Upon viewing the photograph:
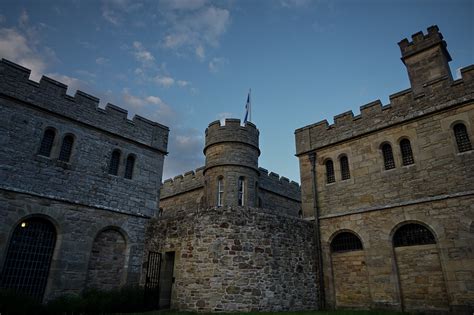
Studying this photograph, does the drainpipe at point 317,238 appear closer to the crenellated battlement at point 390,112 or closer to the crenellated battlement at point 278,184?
the crenellated battlement at point 390,112

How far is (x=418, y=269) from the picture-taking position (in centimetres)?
1093

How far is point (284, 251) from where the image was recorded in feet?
40.2

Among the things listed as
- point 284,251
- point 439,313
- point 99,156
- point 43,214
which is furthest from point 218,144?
point 439,313

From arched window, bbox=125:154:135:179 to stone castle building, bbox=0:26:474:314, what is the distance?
0.05 m

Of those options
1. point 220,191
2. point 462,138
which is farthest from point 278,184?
point 462,138

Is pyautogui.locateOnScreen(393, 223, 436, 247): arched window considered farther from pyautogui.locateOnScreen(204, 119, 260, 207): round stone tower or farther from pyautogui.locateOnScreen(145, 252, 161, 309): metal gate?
pyautogui.locateOnScreen(145, 252, 161, 309): metal gate

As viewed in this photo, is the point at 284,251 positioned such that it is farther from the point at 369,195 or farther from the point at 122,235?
the point at 122,235

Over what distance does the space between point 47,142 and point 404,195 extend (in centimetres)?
1456

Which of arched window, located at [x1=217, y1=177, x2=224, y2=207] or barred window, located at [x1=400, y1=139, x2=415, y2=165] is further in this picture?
arched window, located at [x1=217, y1=177, x2=224, y2=207]

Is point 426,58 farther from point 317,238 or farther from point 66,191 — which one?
point 66,191

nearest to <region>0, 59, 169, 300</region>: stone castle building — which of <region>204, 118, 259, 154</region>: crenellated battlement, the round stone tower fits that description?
the round stone tower

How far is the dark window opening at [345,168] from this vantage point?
14.2m

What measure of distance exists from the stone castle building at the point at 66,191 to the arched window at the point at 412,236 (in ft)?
35.4

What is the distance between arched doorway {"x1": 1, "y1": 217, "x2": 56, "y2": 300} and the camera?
10.5 m
